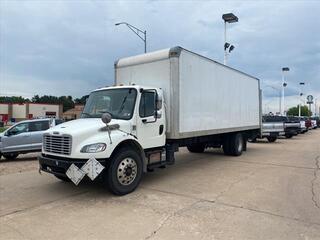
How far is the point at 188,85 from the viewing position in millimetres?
9531

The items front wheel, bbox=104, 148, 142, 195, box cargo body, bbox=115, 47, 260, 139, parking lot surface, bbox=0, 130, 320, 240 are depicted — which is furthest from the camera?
box cargo body, bbox=115, 47, 260, 139

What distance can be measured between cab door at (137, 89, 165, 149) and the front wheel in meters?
0.60

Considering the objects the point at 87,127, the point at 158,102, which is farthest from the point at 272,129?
the point at 87,127

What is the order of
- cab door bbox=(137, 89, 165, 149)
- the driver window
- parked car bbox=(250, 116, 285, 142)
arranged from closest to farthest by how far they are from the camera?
cab door bbox=(137, 89, 165, 149), the driver window, parked car bbox=(250, 116, 285, 142)

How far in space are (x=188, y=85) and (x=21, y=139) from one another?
29.0 feet

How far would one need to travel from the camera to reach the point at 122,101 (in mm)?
8172

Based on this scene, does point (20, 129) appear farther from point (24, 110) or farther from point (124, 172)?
point (24, 110)

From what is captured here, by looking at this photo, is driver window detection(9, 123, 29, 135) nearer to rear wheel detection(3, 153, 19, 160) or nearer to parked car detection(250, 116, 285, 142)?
rear wheel detection(3, 153, 19, 160)

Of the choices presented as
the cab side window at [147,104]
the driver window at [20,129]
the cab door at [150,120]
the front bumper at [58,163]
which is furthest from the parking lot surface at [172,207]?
the driver window at [20,129]

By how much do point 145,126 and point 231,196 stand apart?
2706 millimetres

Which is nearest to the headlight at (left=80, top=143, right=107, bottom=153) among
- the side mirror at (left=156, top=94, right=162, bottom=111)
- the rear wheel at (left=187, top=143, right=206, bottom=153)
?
the side mirror at (left=156, top=94, right=162, bottom=111)

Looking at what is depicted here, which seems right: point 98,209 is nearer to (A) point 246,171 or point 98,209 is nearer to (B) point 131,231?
(B) point 131,231

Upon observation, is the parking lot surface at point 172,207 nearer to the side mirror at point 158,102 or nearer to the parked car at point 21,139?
the side mirror at point 158,102

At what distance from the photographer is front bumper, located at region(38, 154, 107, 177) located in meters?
6.92
